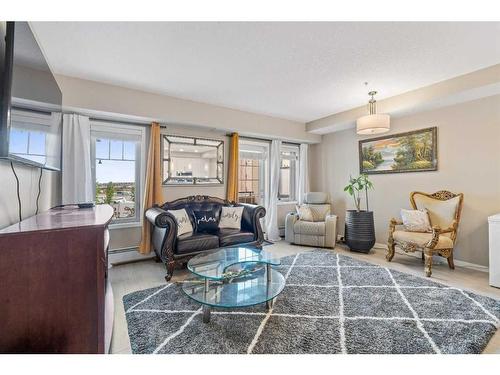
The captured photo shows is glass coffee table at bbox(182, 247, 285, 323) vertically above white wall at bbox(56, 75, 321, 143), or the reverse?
white wall at bbox(56, 75, 321, 143)

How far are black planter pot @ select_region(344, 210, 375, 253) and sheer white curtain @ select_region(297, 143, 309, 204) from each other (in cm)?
146

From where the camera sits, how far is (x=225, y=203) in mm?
4035

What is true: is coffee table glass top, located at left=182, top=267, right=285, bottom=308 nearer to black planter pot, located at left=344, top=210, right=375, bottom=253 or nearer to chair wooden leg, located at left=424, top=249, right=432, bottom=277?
chair wooden leg, located at left=424, top=249, right=432, bottom=277

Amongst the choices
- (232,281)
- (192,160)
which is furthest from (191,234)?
(192,160)

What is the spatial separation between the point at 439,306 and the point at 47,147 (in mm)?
3710

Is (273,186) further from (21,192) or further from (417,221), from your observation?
(21,192)

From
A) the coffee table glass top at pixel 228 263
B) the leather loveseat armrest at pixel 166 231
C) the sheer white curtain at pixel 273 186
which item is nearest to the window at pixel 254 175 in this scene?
the sheer white curtain at pixel 273 186

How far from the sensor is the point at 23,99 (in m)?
1.37

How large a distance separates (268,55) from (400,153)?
3.04 meters

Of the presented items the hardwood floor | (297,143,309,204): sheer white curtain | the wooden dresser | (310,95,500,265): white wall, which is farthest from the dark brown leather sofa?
(310,95,500,265): white wall

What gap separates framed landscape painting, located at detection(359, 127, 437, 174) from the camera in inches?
146
